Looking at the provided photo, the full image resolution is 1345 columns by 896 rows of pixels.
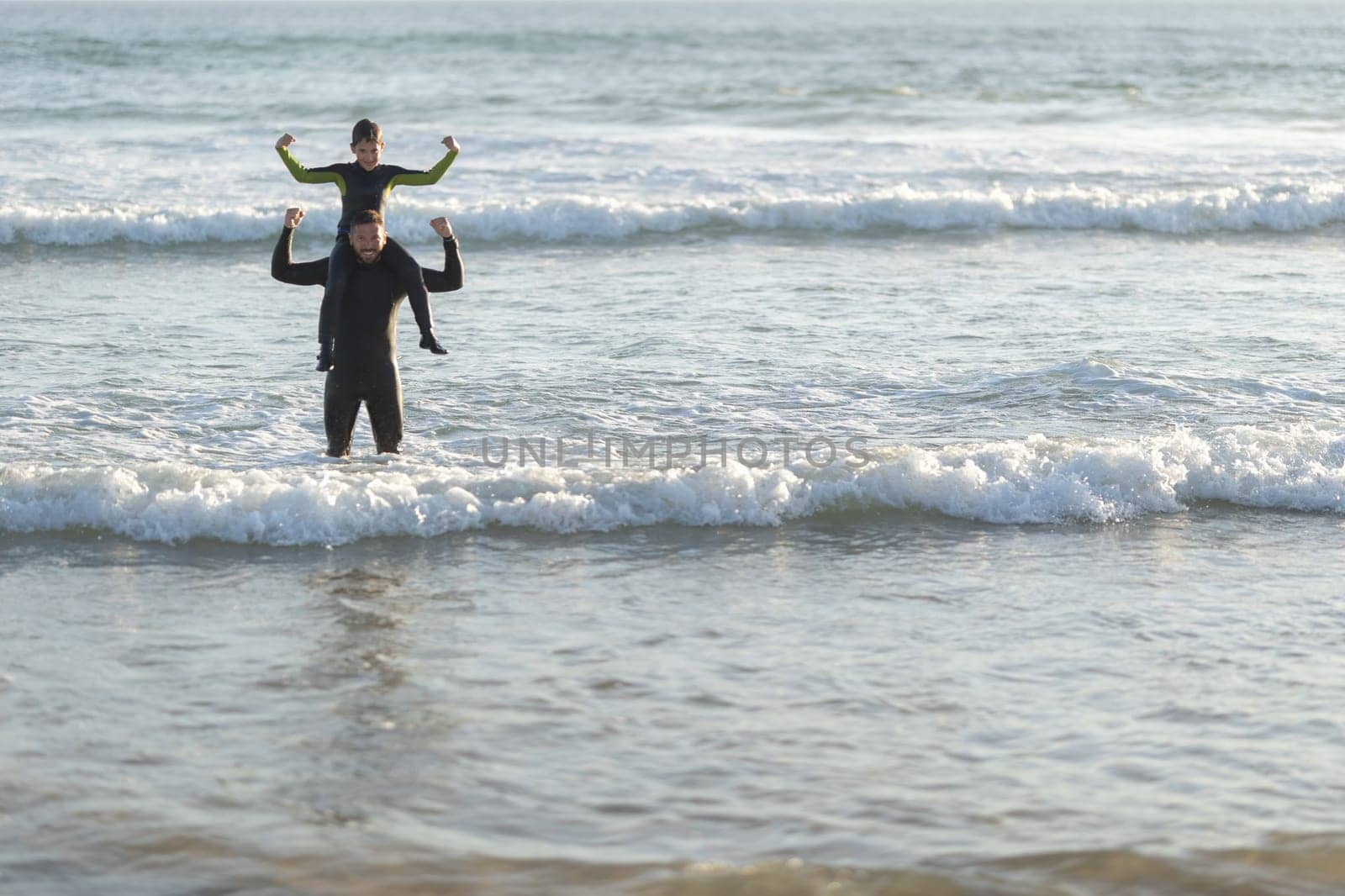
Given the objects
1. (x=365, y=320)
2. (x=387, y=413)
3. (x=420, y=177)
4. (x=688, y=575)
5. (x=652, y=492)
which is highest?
(x=420, y=177)

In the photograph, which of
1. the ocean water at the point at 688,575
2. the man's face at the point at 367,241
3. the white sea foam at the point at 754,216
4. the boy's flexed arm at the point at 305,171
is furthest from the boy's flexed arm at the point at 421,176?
the white sea foam at the point at 754,216

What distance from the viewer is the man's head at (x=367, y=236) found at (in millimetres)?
7605

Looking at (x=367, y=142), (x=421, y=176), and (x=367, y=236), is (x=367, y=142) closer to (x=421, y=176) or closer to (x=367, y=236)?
(x=421, y=176)

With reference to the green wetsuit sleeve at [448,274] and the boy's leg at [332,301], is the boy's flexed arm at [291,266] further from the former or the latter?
the green wetsuit sleeve at [448,274]

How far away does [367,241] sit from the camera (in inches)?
300

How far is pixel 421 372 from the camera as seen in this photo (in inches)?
427

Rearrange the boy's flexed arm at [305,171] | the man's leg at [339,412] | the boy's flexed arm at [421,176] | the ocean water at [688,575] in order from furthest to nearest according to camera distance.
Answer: the boy's flexed arm at [421,176] → the boy's flexed arm at [305,171] → the man's leg at [339,412] → the ocean water at [688,575]

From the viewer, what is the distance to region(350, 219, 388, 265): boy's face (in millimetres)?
7602

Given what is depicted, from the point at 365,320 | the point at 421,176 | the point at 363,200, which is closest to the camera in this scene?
the point at 365,320

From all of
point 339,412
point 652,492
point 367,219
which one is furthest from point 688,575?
point 367,219

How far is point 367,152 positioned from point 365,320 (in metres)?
0.95

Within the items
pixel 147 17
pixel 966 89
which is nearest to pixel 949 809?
pixel 966 89

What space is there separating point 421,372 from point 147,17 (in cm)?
8704

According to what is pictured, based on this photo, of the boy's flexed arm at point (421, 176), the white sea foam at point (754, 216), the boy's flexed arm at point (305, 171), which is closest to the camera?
the boy's flexed arm at point (305, 171)
